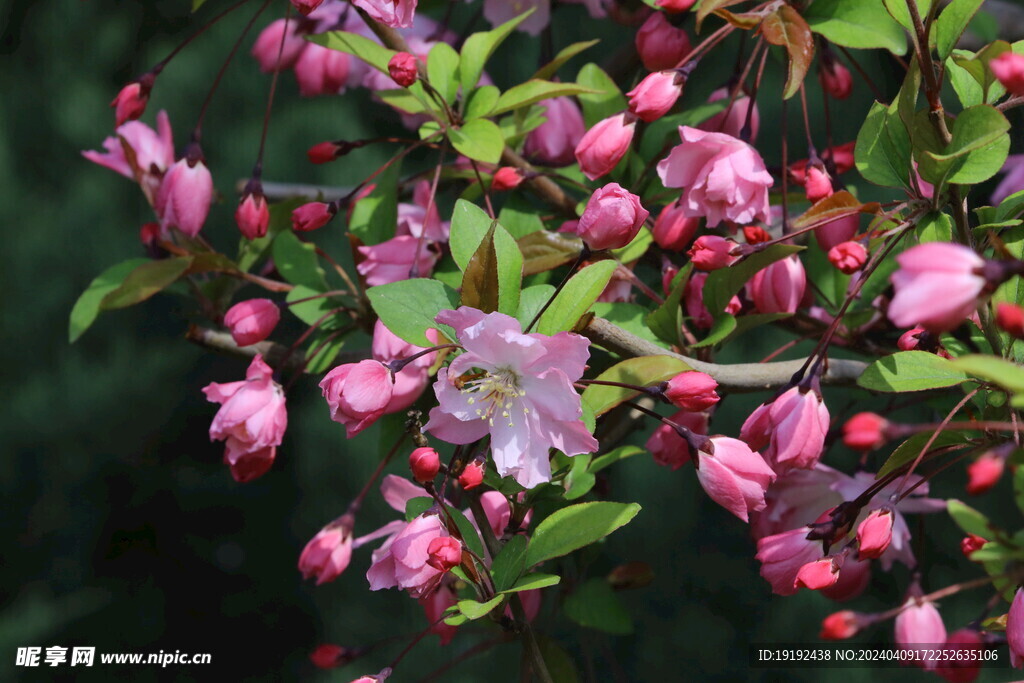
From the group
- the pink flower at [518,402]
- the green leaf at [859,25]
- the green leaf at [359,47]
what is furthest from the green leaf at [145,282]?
the green leaf at [859,25]

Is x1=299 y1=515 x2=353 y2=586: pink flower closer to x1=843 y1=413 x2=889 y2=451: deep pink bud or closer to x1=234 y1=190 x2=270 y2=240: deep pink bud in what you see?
x1=234 y1=190 x2=270 y2=240: deep pink bud

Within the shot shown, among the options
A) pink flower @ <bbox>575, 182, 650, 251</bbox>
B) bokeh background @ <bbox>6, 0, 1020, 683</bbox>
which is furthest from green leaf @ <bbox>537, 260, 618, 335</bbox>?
bokeh background @ <bbox>6, 0, 1020, 683</bbox>

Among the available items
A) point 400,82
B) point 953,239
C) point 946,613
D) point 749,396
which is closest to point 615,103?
point 400,82

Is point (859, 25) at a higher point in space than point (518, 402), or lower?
higher

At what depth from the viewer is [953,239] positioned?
0.59 meters

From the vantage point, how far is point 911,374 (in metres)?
0.55

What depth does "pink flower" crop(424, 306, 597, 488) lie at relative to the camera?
51 centimetres

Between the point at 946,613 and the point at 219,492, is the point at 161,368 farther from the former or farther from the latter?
the point at 946,613

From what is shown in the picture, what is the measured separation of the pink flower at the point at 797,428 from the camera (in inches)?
23.7

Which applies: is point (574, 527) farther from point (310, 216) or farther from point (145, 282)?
point (145, 282)

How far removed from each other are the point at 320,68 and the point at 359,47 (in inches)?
10.6

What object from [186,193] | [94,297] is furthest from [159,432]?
[186,193]

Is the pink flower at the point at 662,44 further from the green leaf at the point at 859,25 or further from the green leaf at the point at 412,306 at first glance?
the green leaf at the point at 412,306

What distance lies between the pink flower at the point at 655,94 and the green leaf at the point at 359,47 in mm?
225
